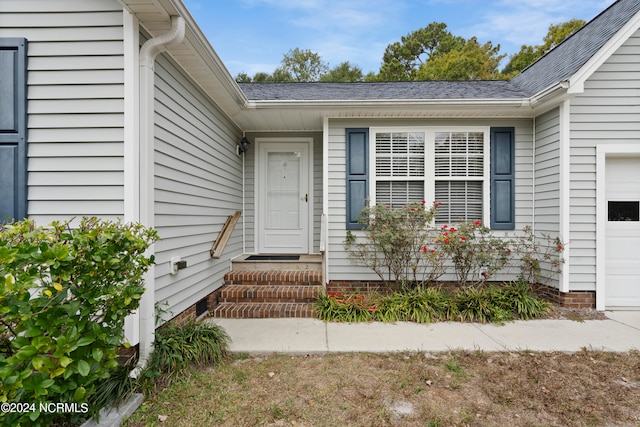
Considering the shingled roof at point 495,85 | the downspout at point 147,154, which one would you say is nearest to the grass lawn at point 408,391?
the downspout at point 147,154

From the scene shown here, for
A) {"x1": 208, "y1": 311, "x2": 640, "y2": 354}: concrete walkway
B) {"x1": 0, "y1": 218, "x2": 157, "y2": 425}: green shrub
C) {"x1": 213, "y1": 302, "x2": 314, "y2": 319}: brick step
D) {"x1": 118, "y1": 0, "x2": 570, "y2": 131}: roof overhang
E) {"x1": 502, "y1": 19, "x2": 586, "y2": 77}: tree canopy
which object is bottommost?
{"x1": 208, "y1": 311, "x2": 640, "y2": 354}: concrete walkway

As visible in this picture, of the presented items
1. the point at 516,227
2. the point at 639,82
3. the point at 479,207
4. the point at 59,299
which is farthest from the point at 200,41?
the point at 639,82

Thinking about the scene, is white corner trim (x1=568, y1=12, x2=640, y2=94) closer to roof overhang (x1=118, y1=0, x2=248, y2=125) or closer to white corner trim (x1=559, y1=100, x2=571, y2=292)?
white corner trim (x1=559, y1=100, x2=571, y2=292)

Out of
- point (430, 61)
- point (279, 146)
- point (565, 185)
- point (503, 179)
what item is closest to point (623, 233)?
point (565, 185)

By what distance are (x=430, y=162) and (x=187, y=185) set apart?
3.40 metres

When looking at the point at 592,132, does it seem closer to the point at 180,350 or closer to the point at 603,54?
the point at 603,54

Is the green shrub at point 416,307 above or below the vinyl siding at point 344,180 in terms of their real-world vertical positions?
below

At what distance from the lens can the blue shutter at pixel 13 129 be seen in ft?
7.80

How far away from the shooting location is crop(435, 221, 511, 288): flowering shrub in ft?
13.2

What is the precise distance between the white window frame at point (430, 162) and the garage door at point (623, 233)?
4.81ft

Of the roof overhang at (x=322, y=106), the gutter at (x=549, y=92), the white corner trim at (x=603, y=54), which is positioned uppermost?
the white corner trim at (x=603, y=54)

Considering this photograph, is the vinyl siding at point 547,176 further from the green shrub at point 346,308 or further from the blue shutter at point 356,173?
the green shrub at point 346,308

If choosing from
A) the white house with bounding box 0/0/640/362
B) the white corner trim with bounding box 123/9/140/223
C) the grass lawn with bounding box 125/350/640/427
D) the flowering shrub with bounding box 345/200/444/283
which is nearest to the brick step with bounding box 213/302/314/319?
the white house with bounding box 0/0/640/362

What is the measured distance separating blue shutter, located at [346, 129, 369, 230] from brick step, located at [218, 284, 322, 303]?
114 centimetres
